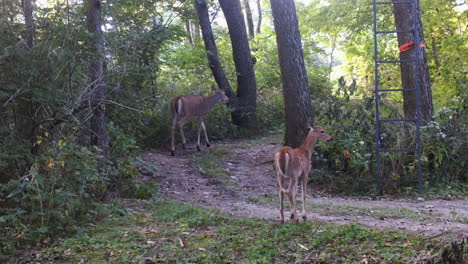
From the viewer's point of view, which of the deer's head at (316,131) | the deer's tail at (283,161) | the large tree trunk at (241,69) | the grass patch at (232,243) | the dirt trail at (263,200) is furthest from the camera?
the large tree trunk at (241,69)

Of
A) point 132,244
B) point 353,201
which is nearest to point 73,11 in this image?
point 132,244

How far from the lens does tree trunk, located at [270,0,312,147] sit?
12.5 meters

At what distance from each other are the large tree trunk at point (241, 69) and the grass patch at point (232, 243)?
9.13 m

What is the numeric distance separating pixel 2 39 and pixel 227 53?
15.7 meters

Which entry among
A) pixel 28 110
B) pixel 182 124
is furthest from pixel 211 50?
pixel 28 110

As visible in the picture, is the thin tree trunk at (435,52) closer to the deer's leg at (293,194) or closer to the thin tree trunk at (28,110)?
the deer's leg at (293,194)

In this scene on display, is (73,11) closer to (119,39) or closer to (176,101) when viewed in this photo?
(119,39)

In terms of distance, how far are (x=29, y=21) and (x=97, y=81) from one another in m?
1.39

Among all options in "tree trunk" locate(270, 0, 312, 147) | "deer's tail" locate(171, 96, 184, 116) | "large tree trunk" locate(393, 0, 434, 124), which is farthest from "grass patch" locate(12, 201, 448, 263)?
"deer's tail" locate(171, 96, 184, 116)

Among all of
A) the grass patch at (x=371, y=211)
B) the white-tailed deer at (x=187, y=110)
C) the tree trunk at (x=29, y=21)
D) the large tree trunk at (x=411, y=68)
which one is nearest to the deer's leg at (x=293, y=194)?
the grass patch at (x=371, y=211)

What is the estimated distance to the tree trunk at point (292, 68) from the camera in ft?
40.9

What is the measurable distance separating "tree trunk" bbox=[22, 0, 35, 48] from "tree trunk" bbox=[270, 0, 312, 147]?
5830 millimetres

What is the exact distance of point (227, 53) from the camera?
23156mm

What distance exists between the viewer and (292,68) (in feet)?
41.1
